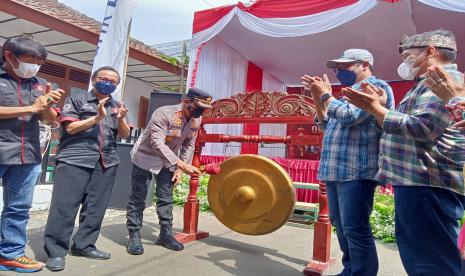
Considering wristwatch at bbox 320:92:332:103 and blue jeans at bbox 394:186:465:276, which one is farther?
wristwatch at bbox 320:92:332:103

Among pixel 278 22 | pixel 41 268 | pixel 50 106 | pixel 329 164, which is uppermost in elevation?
pixel 278 22

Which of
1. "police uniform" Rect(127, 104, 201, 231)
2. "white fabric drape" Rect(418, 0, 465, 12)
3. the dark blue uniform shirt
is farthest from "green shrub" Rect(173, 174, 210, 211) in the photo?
"white fabric drape" Rect(418, 0, 465, 12)

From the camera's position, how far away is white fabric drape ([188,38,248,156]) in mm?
9055

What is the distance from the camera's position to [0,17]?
630cm

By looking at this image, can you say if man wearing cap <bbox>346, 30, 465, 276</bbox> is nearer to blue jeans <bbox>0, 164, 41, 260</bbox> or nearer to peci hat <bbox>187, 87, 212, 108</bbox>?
peci hat <bbox>187, 87, 212, 108</bbox>

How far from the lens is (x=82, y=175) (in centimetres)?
287

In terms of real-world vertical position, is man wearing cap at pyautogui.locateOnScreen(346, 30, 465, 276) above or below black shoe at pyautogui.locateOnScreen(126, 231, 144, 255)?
above

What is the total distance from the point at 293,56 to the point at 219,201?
834cm

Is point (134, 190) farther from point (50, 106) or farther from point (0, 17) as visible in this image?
point (0, 17)

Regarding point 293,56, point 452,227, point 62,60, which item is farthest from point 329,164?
point 293,56

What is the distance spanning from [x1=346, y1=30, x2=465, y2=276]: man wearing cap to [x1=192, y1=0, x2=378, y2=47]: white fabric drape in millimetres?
5240

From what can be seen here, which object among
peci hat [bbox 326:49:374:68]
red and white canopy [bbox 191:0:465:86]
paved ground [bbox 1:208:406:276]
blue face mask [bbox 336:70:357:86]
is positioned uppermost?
red and white canopy [bbox 191:0:465:86]

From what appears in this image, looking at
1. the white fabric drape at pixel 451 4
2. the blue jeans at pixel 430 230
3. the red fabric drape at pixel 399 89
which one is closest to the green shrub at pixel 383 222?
the blue jeans at pixel 430 230

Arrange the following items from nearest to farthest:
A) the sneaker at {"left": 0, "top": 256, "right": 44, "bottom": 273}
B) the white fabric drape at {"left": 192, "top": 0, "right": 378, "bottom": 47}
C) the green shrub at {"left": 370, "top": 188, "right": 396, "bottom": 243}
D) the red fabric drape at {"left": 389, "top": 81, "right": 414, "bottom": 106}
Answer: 1. the sneaker at {"left": 0, "top": 256, "right": 44, "bottom": 273}
2. the green shrub at {"left": 370, "top": 188, "right": 396, "bottom": 243}
3. the white fabric drape at {"left": 192, "top": 0, "right": 378, "bottom": 47}
4. the red fabric drape at {"left": 389, "top": 81, "right": 414, "bottom": 106}
